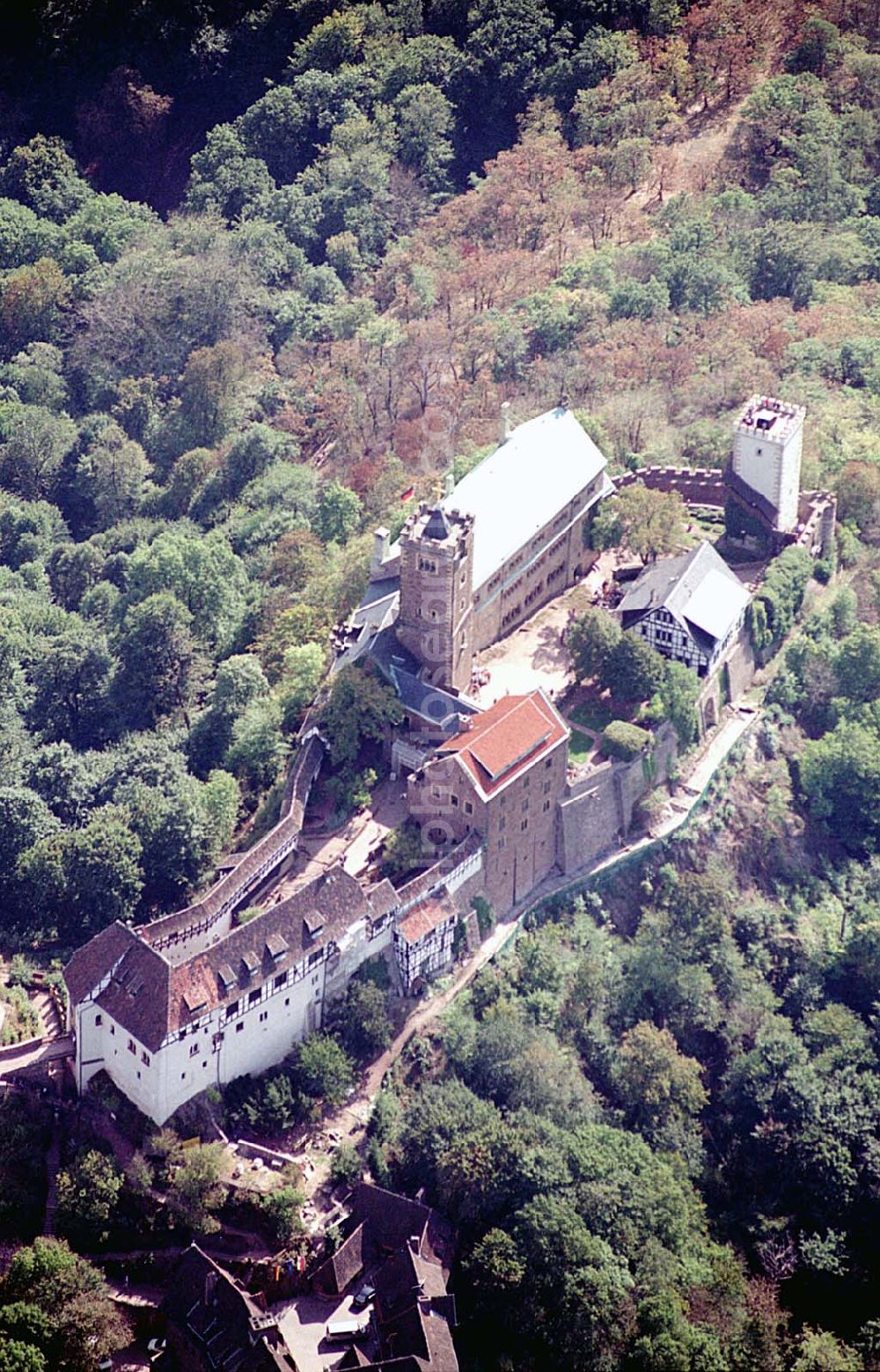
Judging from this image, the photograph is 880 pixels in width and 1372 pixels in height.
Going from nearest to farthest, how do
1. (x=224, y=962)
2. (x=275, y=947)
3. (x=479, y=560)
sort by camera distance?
(x=224, y=962) → (x=275, y=947) → (x=479, y=560)

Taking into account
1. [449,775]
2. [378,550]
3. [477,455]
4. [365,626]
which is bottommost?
[449,775]

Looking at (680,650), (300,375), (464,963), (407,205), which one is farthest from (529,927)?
(407,205)

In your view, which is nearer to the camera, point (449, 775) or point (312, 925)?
point (312, 925)

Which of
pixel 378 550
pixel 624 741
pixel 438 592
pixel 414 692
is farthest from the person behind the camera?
pixel 378 550

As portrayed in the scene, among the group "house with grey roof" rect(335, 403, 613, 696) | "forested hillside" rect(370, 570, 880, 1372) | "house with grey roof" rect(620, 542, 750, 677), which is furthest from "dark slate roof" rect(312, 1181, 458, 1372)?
"house with grey roof" rect(620, 542, 750, 677)

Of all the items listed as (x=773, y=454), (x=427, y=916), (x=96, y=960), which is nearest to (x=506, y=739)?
(x=427, y=916)

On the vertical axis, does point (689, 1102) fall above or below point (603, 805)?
below

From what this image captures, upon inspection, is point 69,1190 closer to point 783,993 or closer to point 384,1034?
point 384,1034

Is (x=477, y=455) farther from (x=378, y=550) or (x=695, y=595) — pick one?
(x=695, y=595)
